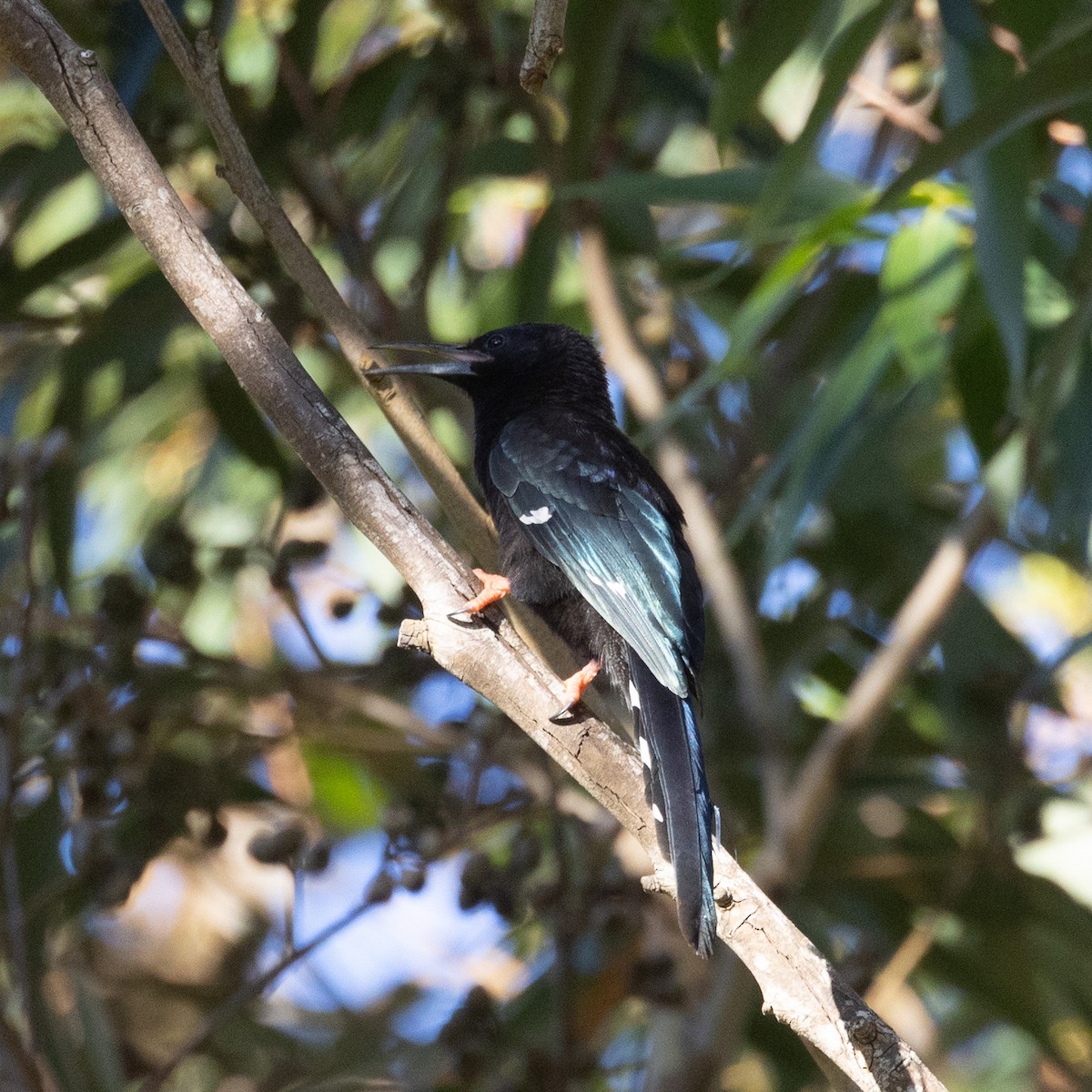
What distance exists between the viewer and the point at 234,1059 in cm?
423

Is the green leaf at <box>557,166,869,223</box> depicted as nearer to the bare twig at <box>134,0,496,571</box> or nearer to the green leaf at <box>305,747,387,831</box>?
the bare twig at <box>134,0,496,571</box>

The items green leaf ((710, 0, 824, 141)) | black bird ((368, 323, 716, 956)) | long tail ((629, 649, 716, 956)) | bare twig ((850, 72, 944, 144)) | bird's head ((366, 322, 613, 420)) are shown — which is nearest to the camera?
long tail ((629, 649, 716, 956))

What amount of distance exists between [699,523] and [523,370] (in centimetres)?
81

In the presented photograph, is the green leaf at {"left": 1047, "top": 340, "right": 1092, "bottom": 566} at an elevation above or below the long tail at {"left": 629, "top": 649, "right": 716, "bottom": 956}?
Result: below

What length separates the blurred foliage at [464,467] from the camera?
9.87 feet

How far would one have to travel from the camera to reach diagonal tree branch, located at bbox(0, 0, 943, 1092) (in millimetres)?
1985

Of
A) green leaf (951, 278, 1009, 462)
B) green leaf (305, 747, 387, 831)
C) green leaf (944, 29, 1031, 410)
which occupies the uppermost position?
green leaf (944, 29, 1031, 410)

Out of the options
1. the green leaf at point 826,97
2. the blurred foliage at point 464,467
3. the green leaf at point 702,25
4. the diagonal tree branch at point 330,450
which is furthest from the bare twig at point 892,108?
the diagonal tree branch at point 330,450

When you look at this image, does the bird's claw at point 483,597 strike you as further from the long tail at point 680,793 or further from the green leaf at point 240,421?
the green leaf at point 240,421

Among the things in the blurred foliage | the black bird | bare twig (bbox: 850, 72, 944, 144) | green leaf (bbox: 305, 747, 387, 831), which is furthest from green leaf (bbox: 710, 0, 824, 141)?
green leaf (bbox: 305, 747, 387, 831)

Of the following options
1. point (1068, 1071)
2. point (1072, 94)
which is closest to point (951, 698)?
point (1068, 1071)

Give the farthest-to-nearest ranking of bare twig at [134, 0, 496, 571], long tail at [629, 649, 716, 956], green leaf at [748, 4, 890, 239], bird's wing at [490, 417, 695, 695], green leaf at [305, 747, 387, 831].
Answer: green leaf at [305, 747, 387, 831], green leaf at [748, 4, 890, 239], bird's wing at [490, 417, 695, 695], bare twig at [134, 0, 496, 571], long tail at [629, 649, 716, 956]

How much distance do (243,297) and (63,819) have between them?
6.79 ft

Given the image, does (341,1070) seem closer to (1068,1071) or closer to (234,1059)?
(234,1059)
